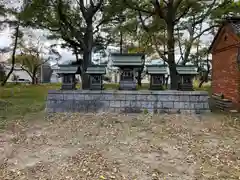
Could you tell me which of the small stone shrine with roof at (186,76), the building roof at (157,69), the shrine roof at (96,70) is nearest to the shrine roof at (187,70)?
the small stone shrine with roof at (186,76)

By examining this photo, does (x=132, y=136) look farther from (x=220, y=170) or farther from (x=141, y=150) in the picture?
(x=220, y=170)

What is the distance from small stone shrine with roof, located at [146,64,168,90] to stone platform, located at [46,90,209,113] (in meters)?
0.85

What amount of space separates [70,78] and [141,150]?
513cm

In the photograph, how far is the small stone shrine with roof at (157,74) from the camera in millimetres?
8789

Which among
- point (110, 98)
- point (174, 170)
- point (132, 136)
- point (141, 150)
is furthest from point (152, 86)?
point (174, 170)

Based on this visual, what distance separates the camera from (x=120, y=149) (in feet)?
15.1

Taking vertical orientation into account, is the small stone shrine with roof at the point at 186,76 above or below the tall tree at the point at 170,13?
below

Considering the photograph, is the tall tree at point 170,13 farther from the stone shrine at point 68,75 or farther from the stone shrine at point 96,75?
the stone shrine at point 68,75

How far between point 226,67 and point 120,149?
7.10m

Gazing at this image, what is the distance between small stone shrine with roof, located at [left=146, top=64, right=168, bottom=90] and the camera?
346 inches

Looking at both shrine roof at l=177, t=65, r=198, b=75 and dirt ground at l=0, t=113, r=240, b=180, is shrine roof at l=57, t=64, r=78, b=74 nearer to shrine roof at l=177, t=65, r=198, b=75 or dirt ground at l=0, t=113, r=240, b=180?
dirt ground at l=0, t=113, r=240, b=180

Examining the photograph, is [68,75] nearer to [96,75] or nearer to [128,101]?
[96,75]

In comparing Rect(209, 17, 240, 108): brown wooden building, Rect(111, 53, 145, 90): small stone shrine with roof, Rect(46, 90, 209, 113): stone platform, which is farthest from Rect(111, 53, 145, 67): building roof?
Rect(209, 17, 240, 108): brown wooden building

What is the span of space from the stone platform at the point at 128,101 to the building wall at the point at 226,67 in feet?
5.70
